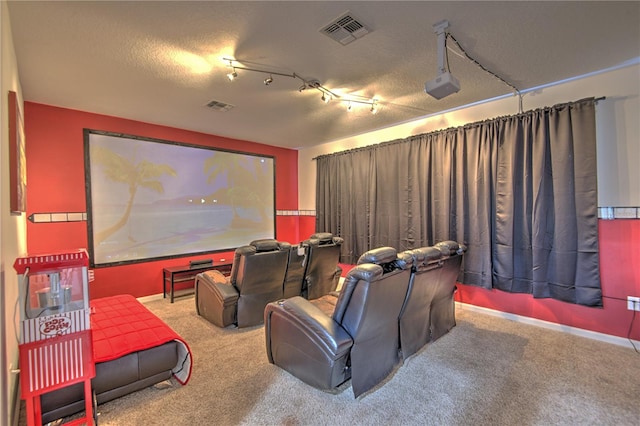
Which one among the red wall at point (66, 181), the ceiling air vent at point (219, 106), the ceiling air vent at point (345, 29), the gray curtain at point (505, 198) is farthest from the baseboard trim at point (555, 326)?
the red wall at point (66, 181)

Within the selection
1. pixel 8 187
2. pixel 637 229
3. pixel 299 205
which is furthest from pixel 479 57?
pixel 299 205

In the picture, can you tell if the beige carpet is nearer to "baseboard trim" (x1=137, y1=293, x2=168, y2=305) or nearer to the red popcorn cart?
the red popcorn cart

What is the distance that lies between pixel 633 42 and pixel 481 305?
120 inches

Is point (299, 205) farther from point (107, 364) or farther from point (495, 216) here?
point (107, 364)

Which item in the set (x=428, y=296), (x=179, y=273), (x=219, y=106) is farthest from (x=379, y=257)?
(x=179, y=273)

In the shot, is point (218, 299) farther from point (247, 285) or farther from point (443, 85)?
point (443, 85)

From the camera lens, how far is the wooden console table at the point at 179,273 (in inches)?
172

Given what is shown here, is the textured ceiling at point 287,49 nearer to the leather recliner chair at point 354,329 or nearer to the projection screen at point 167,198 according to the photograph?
the projection screen at point 167,198

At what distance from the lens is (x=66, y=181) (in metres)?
3.85

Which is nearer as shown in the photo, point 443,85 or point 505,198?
point 443,85

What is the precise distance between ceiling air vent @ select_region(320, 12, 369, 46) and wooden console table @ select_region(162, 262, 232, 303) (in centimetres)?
382

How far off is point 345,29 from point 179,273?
13.6 feet

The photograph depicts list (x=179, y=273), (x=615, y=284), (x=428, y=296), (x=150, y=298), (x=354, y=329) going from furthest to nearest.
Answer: (x=179, y=273) → (x=150, y=298) → (x=615, y=284) → (x=428, y=296) → (x=354, y=329)

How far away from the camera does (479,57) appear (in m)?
2.71
